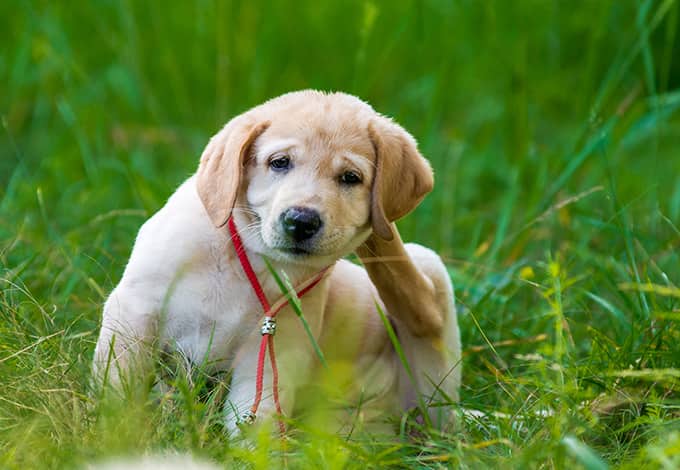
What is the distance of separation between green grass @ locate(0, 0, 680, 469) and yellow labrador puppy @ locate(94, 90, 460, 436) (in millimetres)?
166

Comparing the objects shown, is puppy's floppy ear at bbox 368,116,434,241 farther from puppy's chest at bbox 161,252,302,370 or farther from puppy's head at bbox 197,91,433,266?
puppy's chest at bbox 161,252,302,370

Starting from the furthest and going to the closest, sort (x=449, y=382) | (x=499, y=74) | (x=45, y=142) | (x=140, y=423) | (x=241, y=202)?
(x=499, y=74) → (x=45, y=142) → (x=449, y=382) → (x=241, y=202) → (x=140, y=423)

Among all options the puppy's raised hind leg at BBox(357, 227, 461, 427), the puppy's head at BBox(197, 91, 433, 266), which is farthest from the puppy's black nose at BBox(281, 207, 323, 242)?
the puppy's raised hind leg at BBox(357, 227, 461, 427)

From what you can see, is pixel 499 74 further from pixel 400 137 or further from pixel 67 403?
pixel 67 403

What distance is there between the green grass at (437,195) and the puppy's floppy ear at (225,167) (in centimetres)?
55

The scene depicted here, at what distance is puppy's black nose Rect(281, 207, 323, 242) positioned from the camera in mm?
3211

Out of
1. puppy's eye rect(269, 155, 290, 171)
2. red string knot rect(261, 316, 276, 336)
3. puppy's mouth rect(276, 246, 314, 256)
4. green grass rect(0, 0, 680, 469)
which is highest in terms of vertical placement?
puppy's eye rect(269, 155, 290, 171)

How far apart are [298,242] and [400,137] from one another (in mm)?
609

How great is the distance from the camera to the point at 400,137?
3623 millimetres

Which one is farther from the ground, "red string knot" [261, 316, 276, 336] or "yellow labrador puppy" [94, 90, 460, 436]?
"yellow labrador puppy" [94, 90, 460, 436]

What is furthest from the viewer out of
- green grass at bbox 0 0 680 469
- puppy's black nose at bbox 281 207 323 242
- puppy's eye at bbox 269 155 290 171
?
puppy's eye at bbox 269 155 290 171

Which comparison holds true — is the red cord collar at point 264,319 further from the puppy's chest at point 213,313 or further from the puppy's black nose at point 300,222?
the puppy's black nose at point 300,222

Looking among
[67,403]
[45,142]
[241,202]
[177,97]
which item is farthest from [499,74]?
[67,403]

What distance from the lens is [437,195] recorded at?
21.0ft
